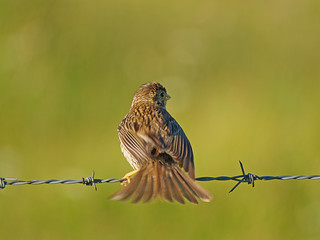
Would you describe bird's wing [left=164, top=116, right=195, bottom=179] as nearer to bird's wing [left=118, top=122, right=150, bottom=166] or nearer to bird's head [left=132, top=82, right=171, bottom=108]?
bird's wing [left=118, top=122, right=150, bottom=166]

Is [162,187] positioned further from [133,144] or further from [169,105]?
[169,105]

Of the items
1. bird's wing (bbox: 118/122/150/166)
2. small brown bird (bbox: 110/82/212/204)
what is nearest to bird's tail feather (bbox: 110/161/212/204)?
small brown bird (bbox: 110/82/212/204)

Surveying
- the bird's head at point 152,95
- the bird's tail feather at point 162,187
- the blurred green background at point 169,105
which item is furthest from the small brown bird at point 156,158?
the blurred green background at point 169,105

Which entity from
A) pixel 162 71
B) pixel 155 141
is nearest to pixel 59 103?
pixel 162 71

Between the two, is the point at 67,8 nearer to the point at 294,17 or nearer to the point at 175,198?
the point at 294,17

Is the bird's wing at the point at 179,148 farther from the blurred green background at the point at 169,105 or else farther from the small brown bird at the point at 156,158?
the blurred green background at the point at 169,105

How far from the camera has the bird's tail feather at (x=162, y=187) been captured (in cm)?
486

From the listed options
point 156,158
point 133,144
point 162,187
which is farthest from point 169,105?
point 162,187

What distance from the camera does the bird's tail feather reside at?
4863 mm

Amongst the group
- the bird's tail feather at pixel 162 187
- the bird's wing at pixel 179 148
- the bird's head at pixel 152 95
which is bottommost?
the bird's tail feather at pixel 162 187

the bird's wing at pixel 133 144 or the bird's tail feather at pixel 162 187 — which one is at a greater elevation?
the bird's wing at pixel 133 144

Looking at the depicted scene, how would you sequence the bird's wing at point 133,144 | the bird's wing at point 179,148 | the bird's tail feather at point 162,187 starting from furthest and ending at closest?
1. the bird's wing at point 133,144
2. the bird's wing at point 179,148
3. the bird's tail feather at point 162,187

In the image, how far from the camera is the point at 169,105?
9.18 m

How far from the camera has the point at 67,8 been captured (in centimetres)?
1127
